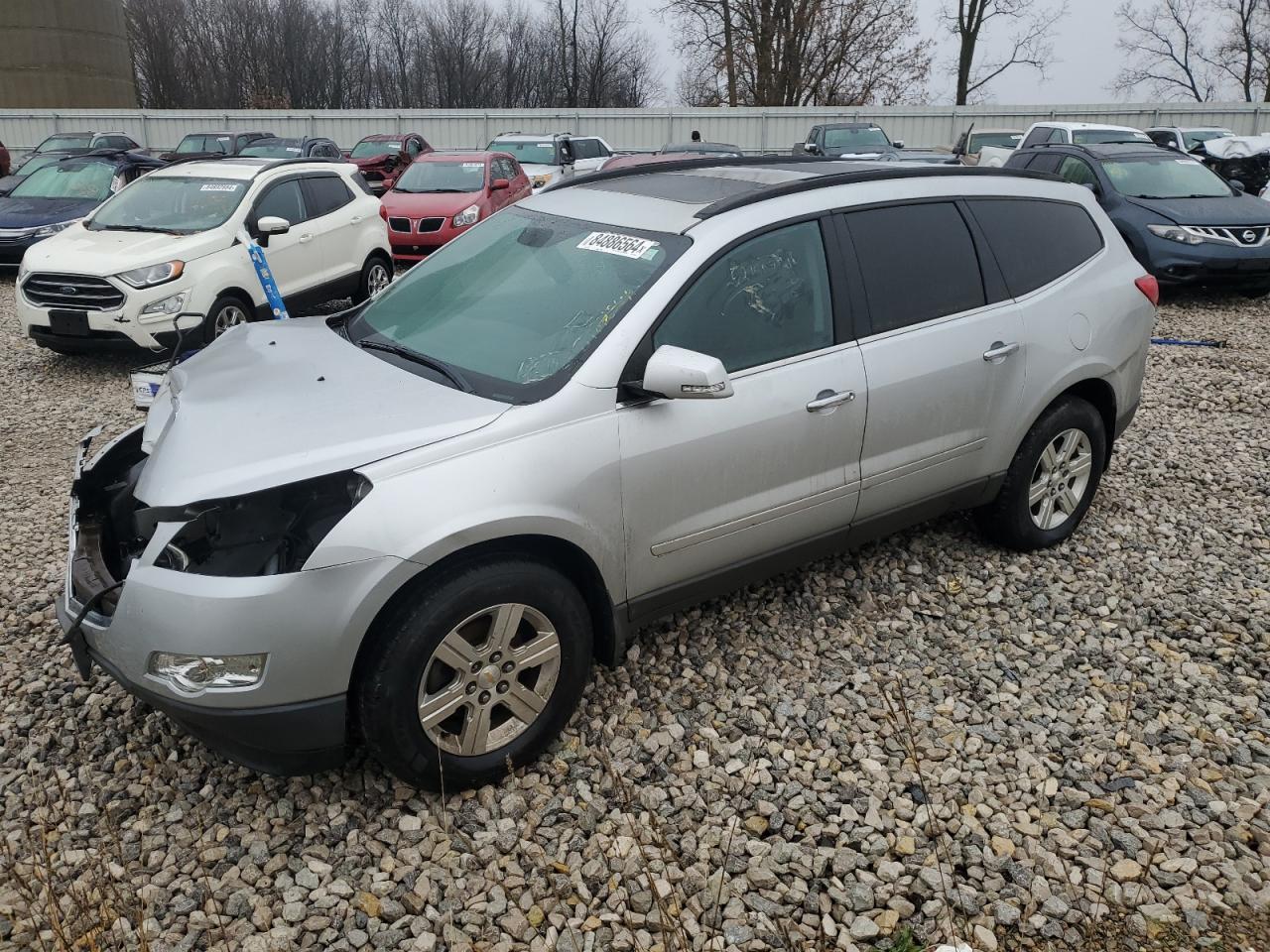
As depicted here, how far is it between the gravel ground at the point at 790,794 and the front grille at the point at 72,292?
3.84 metres

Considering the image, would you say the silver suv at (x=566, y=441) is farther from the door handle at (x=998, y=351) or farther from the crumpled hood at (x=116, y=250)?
the crumpled hood at (x=116, y=250)

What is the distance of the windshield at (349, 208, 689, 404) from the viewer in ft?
10.5

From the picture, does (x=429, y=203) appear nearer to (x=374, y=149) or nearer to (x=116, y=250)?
(x=116, y=250)

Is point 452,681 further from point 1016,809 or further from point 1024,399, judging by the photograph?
point 1024,399

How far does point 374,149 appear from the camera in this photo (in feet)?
74.5

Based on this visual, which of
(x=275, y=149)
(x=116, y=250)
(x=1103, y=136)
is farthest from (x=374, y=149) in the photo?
(x=116, y=250)

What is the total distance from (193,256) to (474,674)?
6.37m

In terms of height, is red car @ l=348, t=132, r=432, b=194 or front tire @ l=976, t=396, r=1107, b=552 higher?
red car @ l=348, t=132, r=432, b=194

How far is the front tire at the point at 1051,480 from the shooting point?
14.5 feet

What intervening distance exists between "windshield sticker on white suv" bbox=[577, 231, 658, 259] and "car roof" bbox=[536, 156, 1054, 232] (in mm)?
81

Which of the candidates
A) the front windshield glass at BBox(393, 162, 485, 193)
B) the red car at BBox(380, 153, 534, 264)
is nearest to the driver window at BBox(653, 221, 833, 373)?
the red car at BBox(380, 153, 534, 264)

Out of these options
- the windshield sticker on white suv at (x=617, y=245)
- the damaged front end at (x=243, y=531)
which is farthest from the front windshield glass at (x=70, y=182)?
the damaged front end at (x=243, y=531)

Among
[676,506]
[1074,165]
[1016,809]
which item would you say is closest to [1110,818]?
[1016,809]

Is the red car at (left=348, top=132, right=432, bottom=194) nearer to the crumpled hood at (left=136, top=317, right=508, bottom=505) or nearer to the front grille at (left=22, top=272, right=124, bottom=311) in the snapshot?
the front grille at (left=22, top=272, right=124, bottom=311)
